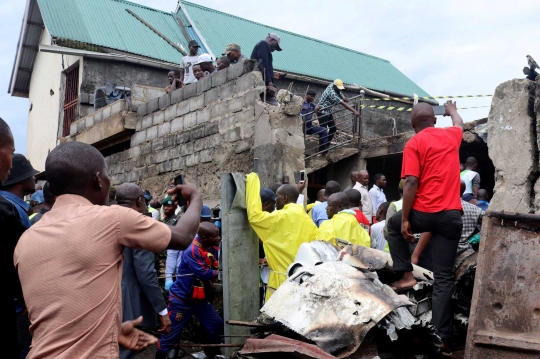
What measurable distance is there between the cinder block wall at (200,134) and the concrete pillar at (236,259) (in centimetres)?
263

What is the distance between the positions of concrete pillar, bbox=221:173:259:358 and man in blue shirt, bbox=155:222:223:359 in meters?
0.14

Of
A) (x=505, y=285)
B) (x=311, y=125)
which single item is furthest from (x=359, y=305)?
(x=311, y=125)

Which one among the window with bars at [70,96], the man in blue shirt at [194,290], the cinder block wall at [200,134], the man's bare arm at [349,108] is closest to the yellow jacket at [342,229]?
the man in blue shirt at [194,290]

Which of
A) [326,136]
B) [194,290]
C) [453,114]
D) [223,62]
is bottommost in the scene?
[194,290]

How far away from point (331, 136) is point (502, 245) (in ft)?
23.7

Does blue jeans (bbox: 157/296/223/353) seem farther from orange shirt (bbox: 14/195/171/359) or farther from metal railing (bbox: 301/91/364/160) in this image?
metal railing (bbox: 301/91/364/160)

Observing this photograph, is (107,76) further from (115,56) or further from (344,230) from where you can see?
(344,230)

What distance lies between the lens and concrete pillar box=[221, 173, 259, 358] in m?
5.62

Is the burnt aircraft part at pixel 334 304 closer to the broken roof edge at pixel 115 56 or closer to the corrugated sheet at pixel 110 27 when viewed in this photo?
the broken roof edge at pixel 115 56

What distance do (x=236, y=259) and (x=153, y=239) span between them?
3.55 metres

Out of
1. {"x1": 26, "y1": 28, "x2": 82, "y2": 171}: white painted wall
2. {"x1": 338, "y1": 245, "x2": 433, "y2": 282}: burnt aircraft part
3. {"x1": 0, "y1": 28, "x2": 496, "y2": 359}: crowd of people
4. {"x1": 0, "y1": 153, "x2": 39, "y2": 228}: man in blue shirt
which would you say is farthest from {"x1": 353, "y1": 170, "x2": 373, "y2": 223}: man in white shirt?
{"x1": 26, "y1": 28, "x2": 82, "y2": 171}: white painted wall

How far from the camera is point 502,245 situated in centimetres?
390

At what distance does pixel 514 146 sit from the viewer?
520 centimetres

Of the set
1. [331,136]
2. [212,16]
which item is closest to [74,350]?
[331,136]
